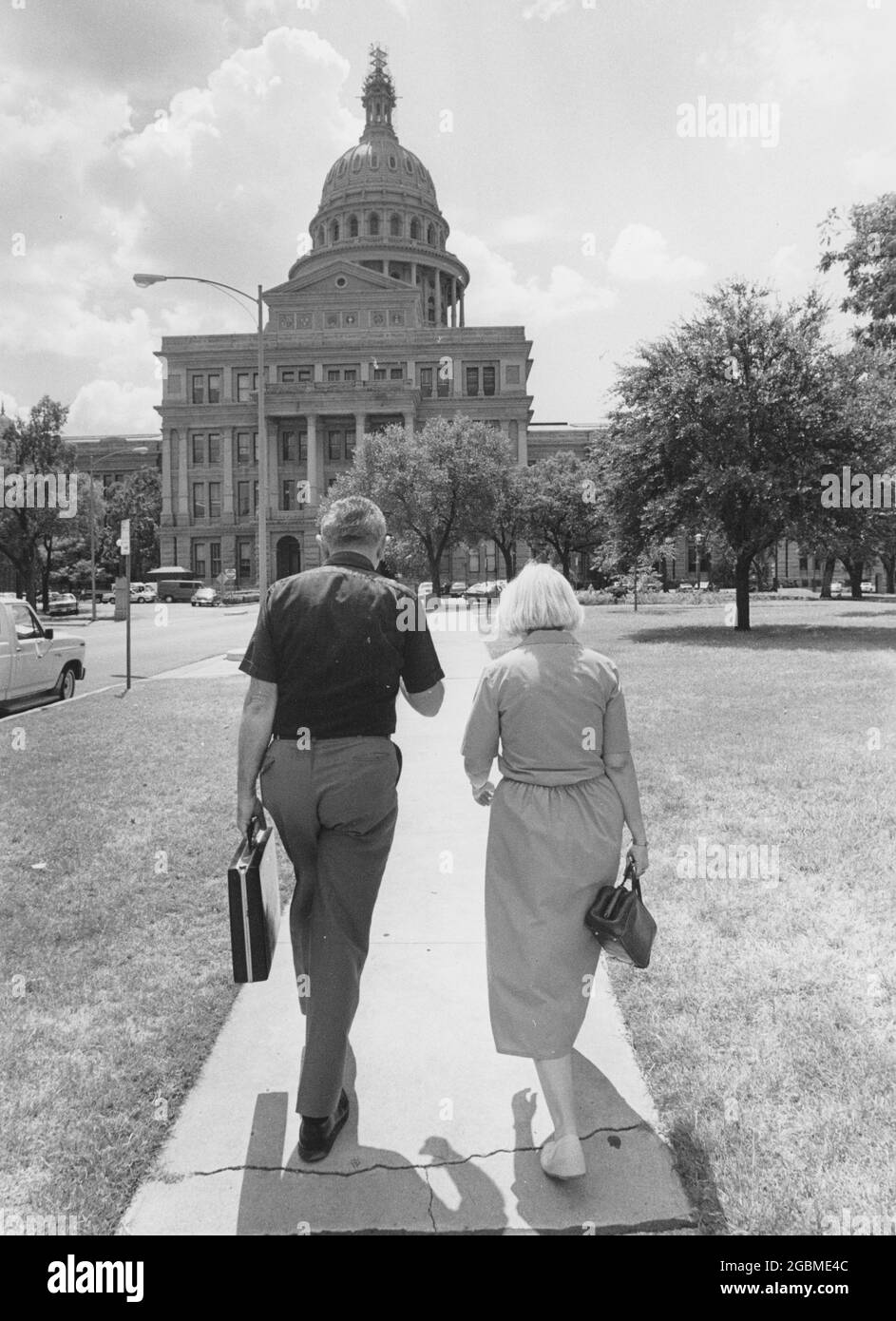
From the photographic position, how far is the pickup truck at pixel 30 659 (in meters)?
14.5

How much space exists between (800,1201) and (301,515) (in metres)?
89.3

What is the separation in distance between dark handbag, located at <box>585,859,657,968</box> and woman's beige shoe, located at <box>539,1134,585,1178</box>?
61 centimetres

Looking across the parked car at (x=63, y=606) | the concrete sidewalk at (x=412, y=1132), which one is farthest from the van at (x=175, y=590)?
the concrete sidewalk at (x=412, y=1132)

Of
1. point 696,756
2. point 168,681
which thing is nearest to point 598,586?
point 168,681

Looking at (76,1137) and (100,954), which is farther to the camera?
(100,954)

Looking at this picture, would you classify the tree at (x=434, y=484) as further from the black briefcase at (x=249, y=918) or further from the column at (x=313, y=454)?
the black briefcase at (x=249, y=918)

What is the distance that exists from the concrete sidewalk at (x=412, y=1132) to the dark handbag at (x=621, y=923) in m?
0.70

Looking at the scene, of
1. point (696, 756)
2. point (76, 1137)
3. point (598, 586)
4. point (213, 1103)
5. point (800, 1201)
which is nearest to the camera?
point (800, 1201)

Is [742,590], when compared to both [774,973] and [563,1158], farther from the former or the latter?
[563,1158]

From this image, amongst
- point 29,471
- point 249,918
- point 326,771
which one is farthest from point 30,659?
point 29,471

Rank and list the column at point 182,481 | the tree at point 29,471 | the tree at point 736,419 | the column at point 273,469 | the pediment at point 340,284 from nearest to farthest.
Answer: the tree at point 736,419 < the tree at point 29,471 < the column at point 273,469 < the column at point 182,481 < the pediment at point 340,284
